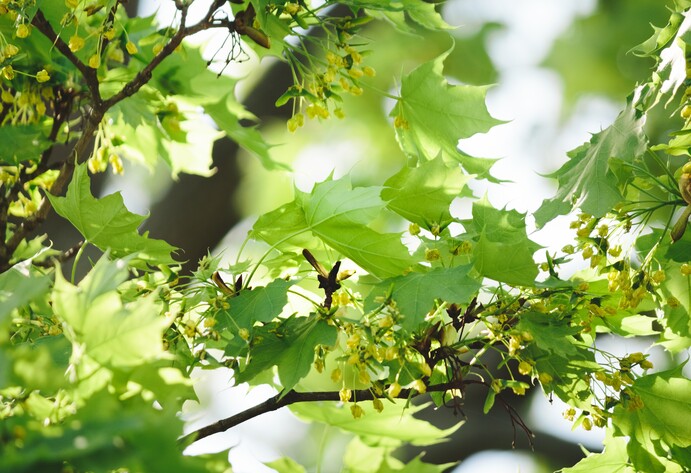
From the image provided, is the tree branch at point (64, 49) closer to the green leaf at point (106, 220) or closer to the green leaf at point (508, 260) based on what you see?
the green leaf at point (106, 220)

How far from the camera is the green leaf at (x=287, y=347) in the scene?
908mm

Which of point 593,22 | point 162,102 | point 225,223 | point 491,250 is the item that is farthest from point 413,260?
point 593,22

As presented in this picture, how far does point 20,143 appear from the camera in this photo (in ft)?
3.97

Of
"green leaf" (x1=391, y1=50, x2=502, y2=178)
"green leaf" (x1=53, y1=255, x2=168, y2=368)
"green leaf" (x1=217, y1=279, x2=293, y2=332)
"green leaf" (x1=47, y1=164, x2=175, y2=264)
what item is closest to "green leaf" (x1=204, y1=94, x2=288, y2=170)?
"green leaf" (x1=391, y1=50, x2=502, y2=178)

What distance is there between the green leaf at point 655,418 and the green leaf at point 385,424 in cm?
24

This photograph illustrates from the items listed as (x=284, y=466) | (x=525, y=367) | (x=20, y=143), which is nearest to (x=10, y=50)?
(x=20, y=143)

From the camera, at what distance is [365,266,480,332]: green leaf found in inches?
33.4

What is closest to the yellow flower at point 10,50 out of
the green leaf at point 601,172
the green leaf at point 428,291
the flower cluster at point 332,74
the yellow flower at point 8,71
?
the yellow flower at point 8,71

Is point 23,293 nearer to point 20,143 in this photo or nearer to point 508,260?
point 508,260

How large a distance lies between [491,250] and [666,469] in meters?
0.40

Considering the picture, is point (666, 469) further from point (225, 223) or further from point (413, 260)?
point (225, 223)

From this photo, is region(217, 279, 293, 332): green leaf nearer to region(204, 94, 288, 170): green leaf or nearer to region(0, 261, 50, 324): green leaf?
region(0, 261, 50, 324): green leaf

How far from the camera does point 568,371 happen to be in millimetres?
997

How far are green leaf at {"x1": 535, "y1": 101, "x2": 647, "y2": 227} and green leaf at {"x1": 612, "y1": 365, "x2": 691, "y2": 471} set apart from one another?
0.23m
